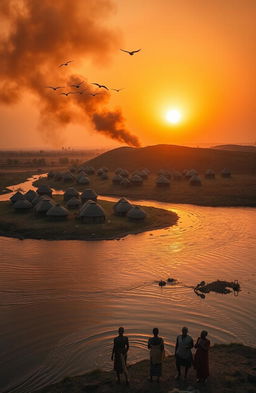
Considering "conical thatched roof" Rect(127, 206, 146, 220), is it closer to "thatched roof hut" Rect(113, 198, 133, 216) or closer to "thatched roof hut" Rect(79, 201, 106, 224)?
"thatched roof hut" Rect(113, 198, 133, 216)

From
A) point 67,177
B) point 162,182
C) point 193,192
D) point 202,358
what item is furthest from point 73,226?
point 67,177

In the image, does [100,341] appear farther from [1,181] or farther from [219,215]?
[1,181]

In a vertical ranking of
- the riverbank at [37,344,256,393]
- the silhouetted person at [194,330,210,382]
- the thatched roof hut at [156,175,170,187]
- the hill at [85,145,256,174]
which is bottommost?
the riverbank at [37,344,256,393]

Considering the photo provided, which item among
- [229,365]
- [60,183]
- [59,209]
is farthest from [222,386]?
[60,183]

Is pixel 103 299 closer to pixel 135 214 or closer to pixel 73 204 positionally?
pixel 135 214

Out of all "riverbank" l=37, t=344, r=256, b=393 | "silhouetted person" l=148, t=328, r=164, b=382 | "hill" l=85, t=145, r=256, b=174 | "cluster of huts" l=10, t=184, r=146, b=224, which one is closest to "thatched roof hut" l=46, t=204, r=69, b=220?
"cluster of huts" l=10, t=184, r=146, b=224

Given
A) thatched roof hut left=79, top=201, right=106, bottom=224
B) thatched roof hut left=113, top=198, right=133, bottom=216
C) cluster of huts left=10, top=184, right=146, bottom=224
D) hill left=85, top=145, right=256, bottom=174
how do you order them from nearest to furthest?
thatched roof hut left=79, top=201, right=106, bottom=224, cluster of huts left=10, top=184, right=146, bottom=224, thatched roof hut left=113, top=198, right=133, bottom=216, hill left=85, top=145, right=256, bottom=174

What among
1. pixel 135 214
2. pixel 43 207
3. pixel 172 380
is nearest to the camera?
pixel 172 380
